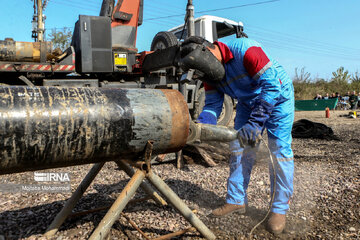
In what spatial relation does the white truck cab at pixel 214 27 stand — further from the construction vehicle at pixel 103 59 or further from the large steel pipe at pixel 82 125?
the large steel pipe at pixel 82 125

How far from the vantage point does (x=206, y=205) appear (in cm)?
292

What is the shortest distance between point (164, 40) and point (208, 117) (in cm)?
483

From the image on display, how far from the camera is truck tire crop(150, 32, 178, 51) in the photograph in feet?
23.2

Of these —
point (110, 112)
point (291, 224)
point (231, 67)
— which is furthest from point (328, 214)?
point (110, 112)

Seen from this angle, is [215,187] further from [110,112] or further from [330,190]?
[110,112]

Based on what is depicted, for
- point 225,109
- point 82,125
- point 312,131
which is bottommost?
point 312,131

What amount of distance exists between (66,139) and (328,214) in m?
2.31

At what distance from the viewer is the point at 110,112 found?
169 centimetres

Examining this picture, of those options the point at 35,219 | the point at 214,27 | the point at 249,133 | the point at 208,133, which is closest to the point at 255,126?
the point at 249,133

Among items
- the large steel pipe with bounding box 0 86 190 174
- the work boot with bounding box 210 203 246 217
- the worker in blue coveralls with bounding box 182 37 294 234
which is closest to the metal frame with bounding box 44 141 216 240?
the large steel pipe with bounding box 0 86 190 174

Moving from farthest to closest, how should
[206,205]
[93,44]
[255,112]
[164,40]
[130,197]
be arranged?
[164,40]
[93,44]
[206,205]
[255,112]
[130,197]

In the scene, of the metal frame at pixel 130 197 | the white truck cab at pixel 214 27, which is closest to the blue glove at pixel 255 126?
the metal frame at pixel 130 197

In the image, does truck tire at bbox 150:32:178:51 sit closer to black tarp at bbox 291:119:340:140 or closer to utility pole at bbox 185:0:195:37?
→ utility pole at bbox 185:0:195:37

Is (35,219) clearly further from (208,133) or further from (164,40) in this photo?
(164,40)
